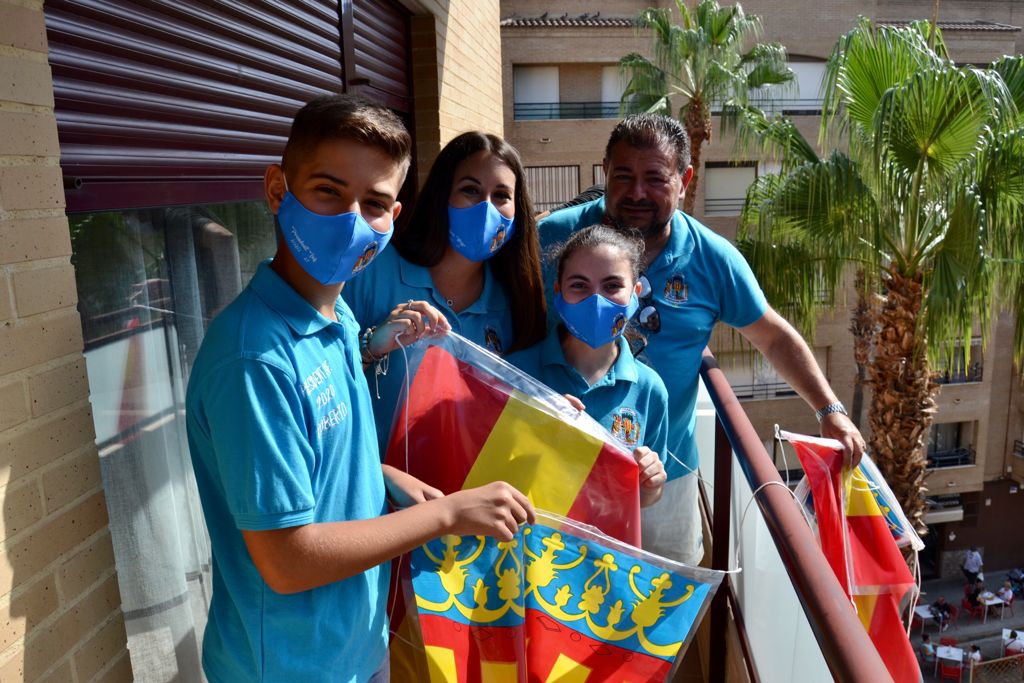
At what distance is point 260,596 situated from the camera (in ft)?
5.27

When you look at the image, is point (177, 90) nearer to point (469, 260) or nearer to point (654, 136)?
point (469, 260)

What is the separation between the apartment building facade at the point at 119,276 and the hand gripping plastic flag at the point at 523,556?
0.70m

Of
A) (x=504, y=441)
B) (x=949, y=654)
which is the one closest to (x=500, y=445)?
(x=504, y=441)

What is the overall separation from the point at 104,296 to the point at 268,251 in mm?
1198

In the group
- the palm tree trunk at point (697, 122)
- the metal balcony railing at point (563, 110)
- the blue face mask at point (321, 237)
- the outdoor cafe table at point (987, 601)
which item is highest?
the metal balcony railing at point (563, 110)

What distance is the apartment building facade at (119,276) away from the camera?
1.55m

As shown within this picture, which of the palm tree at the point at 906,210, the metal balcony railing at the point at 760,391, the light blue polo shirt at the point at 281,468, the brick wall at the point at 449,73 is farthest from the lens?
the metal balcony railing at the point at 760,391

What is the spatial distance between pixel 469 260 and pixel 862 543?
1634 millimetres

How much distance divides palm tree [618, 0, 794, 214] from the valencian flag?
54.2 feet

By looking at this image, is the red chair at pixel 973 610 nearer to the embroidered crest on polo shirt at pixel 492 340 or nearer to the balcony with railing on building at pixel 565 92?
the balcony with railing on building at pixel 565 92

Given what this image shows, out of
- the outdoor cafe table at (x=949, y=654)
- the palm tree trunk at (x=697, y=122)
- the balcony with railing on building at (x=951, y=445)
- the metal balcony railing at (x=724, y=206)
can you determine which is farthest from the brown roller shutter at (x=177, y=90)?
the balcony with railing on building at (x=951, y=445)

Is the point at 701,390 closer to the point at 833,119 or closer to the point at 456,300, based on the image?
the point at 456,300

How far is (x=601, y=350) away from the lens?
2609mm

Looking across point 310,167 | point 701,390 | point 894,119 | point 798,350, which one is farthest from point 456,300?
point 894,119
